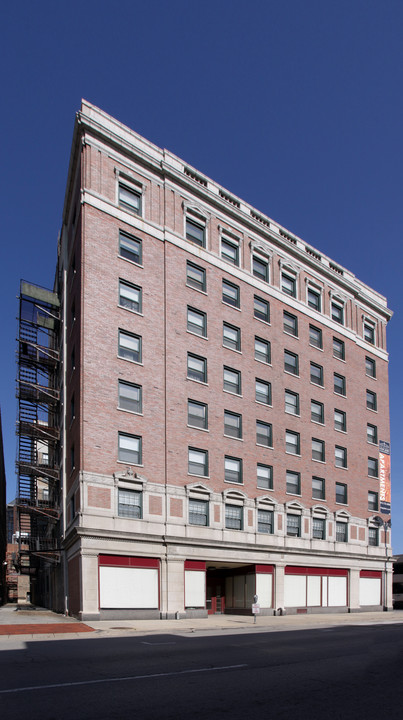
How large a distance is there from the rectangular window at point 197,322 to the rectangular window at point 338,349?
14.5 metres

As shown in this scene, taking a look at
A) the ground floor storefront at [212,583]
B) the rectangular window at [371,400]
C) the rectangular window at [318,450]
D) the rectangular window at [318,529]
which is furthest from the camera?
the rectangular window at [371,400]

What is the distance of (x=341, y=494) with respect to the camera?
46.4m

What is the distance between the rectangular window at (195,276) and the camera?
38844mm

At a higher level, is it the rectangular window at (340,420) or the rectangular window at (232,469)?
the rectangular window at (340,420)

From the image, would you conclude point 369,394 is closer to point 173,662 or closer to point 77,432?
point 77,432

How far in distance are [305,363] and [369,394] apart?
9593 millimetres

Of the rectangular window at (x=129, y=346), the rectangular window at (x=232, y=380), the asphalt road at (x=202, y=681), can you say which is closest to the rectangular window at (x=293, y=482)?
Result: the rectangular window at (x=232, y=380)

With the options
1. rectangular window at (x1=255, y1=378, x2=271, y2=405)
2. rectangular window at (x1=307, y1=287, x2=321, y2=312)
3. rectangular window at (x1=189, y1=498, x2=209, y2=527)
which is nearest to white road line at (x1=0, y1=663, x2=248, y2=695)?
Answer: rectangular window at (x1=189, y1=498, x2=209, y2=527)

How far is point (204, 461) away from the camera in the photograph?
119 ft

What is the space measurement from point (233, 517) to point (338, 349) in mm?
18418

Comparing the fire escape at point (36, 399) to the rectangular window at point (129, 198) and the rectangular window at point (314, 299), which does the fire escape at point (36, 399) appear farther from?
the rectangular window at point (314, 299)

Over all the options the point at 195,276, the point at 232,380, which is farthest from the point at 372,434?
the point at 195,276

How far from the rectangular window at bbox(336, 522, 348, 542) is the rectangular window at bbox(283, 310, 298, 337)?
47.3 feet

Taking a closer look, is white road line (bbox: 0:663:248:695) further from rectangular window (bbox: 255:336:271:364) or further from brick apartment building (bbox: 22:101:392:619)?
rectangular window (bbox: 255:336:271:364)
